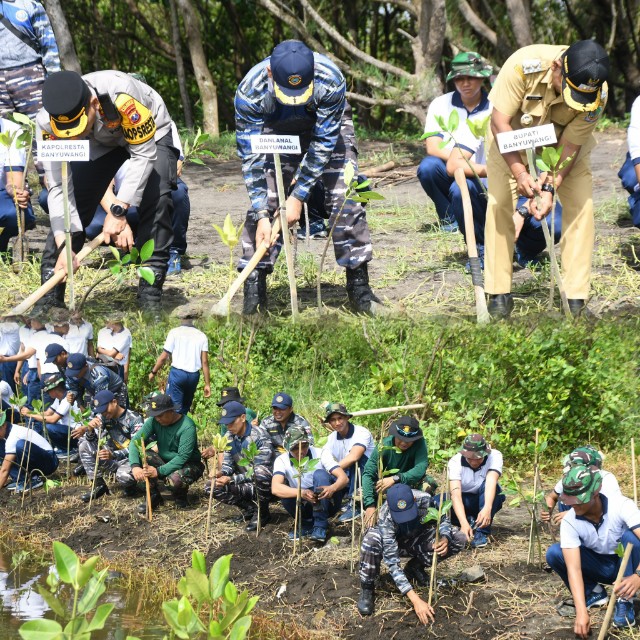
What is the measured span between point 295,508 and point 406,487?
124 centimetres

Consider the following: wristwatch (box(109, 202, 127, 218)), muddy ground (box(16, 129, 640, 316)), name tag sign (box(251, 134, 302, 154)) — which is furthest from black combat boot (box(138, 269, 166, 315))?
name tag sign (box(251, 134, 302, 154))

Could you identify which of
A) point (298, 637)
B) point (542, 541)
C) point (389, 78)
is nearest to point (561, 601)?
point (542, 541)

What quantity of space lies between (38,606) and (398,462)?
2.16 m

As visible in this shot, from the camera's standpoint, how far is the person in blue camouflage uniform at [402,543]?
4.73 m

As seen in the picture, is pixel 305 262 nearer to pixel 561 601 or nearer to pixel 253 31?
pixel 561 601

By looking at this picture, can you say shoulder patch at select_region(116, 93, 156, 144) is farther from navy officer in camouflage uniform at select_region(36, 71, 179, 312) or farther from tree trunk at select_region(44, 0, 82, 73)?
tree trunk at select_region(44, 0, 82, 73)

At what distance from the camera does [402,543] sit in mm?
4969

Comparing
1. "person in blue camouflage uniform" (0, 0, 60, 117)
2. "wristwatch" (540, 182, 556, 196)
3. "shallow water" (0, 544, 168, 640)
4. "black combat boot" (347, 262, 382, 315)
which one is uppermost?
"person in blue camouflage uniform" (0, 0, 60, 117)

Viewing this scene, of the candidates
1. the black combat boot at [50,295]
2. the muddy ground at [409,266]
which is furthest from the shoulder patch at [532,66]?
the black combat boot at [50,295]

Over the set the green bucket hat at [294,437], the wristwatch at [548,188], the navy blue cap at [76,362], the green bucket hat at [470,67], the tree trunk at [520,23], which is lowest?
the green bucket hat at [294,437]

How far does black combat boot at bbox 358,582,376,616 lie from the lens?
4.77 meters

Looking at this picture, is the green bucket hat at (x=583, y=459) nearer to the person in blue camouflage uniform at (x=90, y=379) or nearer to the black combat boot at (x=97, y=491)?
the black combat boot at (x=97, y=491)

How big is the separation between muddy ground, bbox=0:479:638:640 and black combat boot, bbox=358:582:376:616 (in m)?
0.04

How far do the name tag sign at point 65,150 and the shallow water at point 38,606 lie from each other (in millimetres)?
2361
